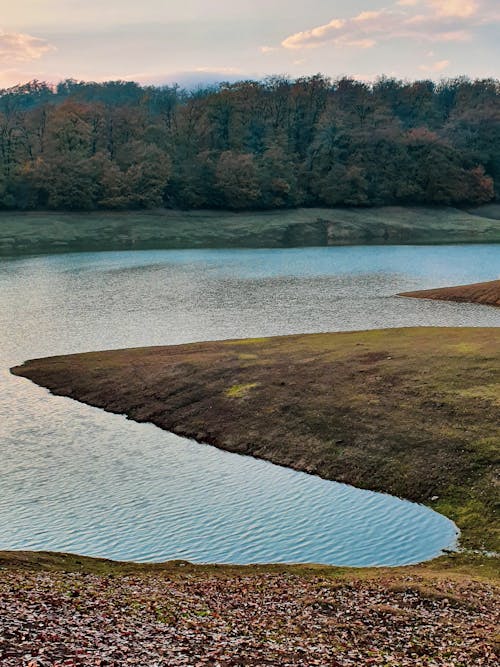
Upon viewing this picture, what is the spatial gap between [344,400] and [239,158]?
141064 millimetres

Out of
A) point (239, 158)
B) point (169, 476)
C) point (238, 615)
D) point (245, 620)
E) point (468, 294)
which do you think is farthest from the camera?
point (239, 158)

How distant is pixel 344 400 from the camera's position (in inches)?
1464

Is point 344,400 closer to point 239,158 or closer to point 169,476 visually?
point 169,476

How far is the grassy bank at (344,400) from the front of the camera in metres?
29.8

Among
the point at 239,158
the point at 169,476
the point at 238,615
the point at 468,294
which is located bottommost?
the point at 169,476

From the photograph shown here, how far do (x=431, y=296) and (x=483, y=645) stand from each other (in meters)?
61.2

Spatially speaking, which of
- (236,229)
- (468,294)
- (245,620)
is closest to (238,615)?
(245,620)

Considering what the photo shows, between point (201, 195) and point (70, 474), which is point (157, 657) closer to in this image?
point (70, 474)

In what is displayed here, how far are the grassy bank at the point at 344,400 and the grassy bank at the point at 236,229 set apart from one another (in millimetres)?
89079

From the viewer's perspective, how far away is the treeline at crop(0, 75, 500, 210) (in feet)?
514

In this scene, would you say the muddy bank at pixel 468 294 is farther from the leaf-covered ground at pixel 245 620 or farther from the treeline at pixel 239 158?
the treeline at pixel 239 158

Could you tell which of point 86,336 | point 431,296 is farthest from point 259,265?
point 86,336

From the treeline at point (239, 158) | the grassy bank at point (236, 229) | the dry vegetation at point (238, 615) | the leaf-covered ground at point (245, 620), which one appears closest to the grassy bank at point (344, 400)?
the dry vegetation at point (238, 615)

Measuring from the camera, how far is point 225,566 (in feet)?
75.7
